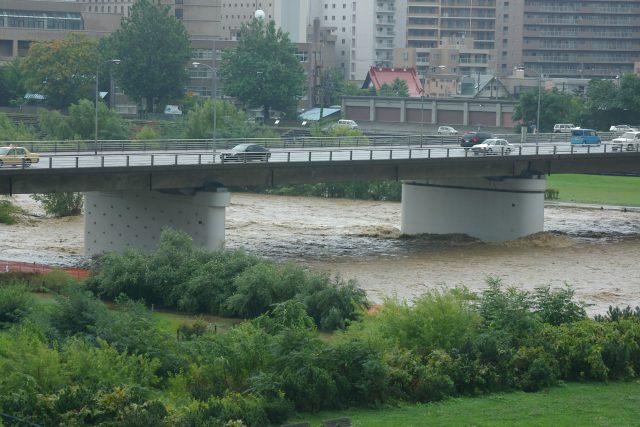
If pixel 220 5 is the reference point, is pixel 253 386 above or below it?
below

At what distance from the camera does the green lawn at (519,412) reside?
113 ft

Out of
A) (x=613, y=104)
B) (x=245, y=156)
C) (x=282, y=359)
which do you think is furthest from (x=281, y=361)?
(x=613, y=104)

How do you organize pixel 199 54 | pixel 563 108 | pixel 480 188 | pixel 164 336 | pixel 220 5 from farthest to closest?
pixel 220 5
pixel 199 54
pixel 563 108
pixel 480 188
pixel 164 336

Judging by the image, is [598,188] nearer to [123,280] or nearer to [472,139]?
[472,139]

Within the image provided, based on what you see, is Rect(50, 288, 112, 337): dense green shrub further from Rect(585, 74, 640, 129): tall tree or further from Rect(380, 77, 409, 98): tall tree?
Rect(380, 77, 409, 98): tall tree

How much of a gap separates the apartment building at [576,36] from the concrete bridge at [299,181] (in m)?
95.9

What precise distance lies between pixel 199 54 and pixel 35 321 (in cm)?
11762

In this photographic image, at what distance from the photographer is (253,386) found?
3500 cm

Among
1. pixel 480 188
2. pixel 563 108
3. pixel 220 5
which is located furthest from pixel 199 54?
pixel 480 188

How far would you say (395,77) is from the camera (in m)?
171

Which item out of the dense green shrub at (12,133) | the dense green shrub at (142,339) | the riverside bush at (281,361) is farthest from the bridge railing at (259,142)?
the riverside bush at (281,361)

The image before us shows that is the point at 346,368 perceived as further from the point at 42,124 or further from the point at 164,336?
the point at 42,124

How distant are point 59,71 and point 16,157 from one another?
229 ft

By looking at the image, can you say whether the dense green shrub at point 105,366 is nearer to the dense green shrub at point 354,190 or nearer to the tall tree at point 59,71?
the dense green shrub at point 354,190
